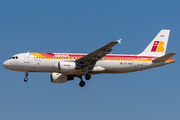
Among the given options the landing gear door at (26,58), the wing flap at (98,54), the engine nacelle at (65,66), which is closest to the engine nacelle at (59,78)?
the engine nacelle at (65,66)

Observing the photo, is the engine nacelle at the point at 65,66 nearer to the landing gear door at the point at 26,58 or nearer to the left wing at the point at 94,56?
the left wing at the point at 94,56

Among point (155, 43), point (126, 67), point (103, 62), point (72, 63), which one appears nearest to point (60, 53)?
point (72, 63)

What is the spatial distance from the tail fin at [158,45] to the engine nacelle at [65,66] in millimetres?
11030

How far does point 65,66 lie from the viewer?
159ft

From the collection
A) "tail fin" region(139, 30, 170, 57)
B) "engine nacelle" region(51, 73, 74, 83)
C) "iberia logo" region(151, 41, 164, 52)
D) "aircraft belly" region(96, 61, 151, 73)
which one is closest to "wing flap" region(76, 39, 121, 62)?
"aircraft belly" region(96, 61, 151, 73)

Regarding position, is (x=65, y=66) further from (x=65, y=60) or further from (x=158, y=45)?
(x=158, y=45)

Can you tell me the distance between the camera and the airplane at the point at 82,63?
48750 mm

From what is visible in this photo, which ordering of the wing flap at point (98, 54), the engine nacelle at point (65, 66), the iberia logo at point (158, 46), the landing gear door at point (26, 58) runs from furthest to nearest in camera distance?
the iberia logo at point (158, 46), the landing gear door at point (26, 58), the engine nacelle at point (65, 66), the wing flap at point (98, 54)

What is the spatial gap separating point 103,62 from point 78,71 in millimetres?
3704

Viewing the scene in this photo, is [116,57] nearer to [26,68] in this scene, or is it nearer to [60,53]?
[60,53]

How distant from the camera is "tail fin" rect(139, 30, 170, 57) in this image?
5412 cm

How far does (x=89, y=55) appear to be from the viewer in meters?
48.1

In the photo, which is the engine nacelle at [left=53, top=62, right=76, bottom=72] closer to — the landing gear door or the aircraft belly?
the aircraft belly

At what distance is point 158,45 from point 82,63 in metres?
13.2
